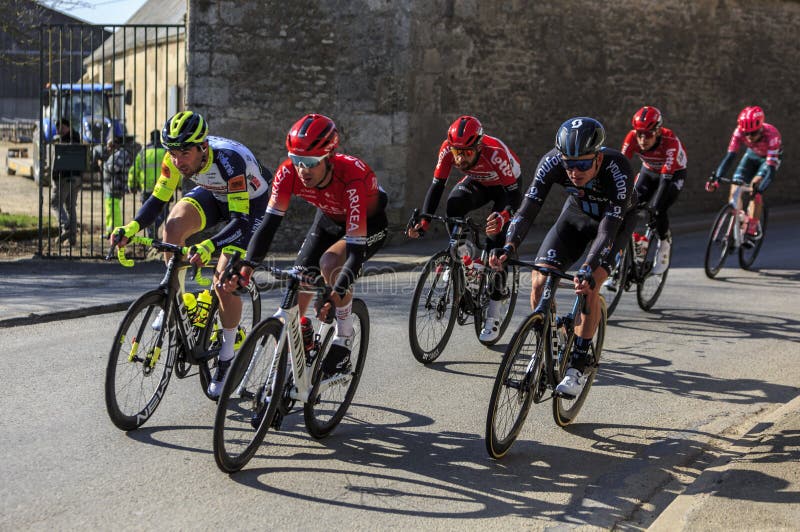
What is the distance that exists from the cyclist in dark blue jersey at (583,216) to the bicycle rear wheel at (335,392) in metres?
1.00

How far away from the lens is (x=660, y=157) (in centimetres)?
1012

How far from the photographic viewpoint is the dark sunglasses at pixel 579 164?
6145 mm

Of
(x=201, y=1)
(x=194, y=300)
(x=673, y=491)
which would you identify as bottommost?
(x=673, y=491)

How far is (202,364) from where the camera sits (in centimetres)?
638

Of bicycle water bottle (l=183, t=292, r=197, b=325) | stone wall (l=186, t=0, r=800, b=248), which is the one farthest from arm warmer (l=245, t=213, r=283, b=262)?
stone wall (l=186, t=0, r=800, b=248)

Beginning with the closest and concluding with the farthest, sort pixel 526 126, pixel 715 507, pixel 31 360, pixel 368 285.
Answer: pixel 715 507 < pixel 31 360 < pixel 368 285 < pixel 526 126

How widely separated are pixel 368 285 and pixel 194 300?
17.8 feet

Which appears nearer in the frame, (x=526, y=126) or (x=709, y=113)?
(x=526, y=126)

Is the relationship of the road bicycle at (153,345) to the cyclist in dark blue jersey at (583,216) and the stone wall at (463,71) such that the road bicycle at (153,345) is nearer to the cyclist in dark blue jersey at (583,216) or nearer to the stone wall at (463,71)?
the cyclist in dark blue jersey at (583,216)

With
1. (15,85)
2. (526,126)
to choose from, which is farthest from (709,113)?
(15,85)

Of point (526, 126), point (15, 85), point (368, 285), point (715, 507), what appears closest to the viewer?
point (715, 507)

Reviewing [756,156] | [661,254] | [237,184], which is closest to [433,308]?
[237,184]

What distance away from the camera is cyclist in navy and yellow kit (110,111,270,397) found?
240 inches

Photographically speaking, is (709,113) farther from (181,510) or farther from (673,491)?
(181,510)
